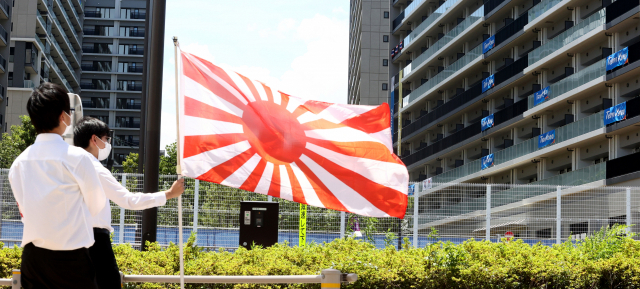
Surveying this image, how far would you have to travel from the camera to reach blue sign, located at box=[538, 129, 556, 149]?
38.9 meters

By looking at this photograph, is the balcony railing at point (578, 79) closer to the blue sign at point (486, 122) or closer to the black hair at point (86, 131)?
the blue sign at point (486, 122)

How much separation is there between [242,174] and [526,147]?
38694 millimetres

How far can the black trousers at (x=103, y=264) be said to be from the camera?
4.30 metres

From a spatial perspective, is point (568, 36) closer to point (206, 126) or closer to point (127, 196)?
point (206, 126)

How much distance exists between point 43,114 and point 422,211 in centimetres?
1167

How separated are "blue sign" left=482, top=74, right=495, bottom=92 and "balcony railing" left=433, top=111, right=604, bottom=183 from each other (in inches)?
200

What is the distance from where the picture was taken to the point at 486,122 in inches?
1873

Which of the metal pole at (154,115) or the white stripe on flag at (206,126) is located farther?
the metal pole at (154,115)

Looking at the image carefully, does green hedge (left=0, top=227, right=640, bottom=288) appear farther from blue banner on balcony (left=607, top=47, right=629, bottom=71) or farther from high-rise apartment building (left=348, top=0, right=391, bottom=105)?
high-rise apartment building (left=348, top=0, right=391, bottom=105)

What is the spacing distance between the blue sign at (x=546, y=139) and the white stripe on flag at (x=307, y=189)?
117 feet

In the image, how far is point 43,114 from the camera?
349 cm

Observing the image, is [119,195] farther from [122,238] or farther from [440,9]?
[440,9]

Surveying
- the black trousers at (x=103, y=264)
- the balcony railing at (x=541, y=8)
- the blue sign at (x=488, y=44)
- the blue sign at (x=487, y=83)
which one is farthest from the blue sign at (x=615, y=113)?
the black trousers at (x=103, y=264)

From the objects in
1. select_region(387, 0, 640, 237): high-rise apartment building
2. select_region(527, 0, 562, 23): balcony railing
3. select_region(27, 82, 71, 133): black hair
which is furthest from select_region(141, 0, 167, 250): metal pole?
select_region(527, 0, 562, 23): balcony railing
